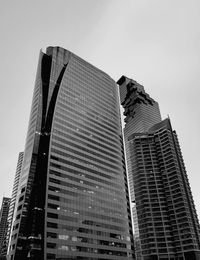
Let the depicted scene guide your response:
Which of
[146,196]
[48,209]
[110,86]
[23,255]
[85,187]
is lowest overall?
[23,255]

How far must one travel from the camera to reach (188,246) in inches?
6412

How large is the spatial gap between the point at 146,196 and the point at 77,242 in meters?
98.1

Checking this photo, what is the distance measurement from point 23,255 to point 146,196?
118 metres

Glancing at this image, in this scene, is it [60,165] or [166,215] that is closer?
[60,165]

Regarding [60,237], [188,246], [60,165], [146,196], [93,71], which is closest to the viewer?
[60,237]

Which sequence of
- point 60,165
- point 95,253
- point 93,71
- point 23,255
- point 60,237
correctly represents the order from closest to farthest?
1. point 23,255
2. point 60,237
3. point 95,253
4. point 60,165
5. point 93,71

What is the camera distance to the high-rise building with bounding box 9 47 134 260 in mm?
102375

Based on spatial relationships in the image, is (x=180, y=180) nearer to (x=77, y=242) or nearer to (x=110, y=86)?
(x=110, y=86)

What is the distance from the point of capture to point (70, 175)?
401 ft

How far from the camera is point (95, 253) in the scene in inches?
4323

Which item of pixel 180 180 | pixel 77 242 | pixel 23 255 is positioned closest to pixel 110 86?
A: pixel 180 180

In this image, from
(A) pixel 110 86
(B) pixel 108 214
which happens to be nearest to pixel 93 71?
(A) pixel 110 86

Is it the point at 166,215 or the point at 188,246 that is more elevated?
the point at 166,215

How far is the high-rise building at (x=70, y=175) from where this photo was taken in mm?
102375
